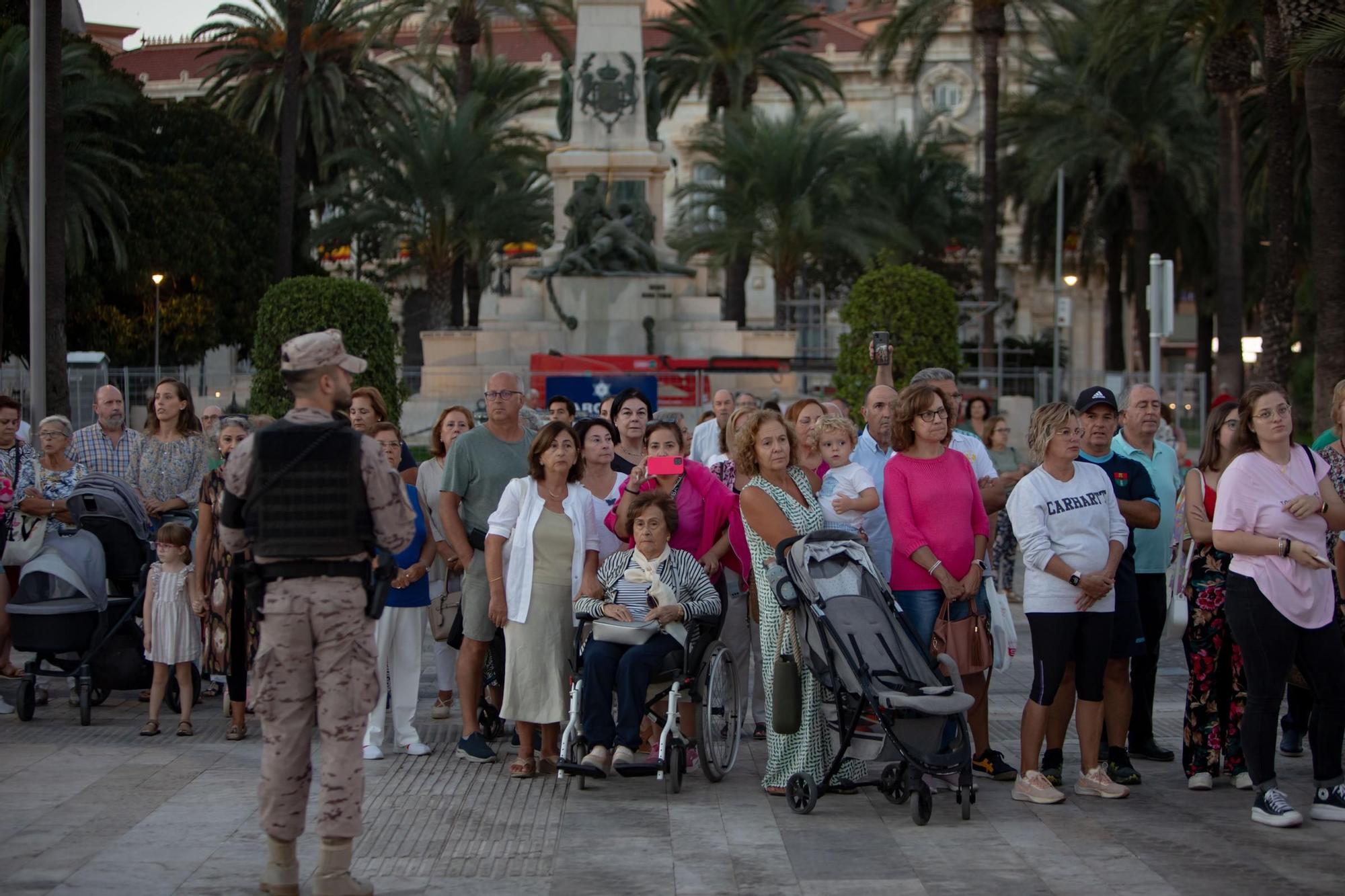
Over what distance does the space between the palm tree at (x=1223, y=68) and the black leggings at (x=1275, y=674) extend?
64.1 ft

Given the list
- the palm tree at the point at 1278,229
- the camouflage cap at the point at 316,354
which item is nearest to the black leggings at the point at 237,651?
the camouflage cap at the point at 316,354

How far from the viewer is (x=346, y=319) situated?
97.1ft

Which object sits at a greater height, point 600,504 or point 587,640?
point 600,504

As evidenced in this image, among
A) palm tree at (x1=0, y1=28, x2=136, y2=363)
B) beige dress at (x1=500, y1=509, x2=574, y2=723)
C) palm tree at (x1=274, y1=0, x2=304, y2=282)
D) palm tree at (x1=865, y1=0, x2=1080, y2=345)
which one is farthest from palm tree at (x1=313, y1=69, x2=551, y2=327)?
beige dress at (x1=500, y1=509, x2=574, y2=723)

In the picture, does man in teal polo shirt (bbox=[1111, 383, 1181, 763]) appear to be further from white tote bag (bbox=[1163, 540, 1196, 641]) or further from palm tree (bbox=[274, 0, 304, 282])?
palm tree (bbox=[274, 0, 304, 282])

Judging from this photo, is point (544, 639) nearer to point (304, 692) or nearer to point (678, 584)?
point (678, 584)

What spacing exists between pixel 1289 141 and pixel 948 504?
1910cm

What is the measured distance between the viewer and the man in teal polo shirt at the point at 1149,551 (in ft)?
30.6

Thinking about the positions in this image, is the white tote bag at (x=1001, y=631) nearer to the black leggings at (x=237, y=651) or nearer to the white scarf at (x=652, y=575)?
the white scarf at (x=652, y=575)

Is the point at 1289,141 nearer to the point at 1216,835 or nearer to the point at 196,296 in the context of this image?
the point at 1216,835

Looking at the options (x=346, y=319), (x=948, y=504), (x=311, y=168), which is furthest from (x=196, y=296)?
(x=948, y=504)

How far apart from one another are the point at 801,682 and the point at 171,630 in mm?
4096

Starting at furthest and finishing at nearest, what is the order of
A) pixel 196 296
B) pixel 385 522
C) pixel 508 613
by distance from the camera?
pixel 196 296 < pixel 508 613 < pixel 385 522

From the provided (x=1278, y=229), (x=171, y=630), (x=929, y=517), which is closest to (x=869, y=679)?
(x=929, y=517)
